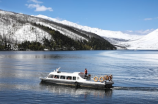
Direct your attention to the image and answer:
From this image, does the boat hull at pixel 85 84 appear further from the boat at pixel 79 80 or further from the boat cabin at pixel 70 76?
the boat cabin at pixel 70 76

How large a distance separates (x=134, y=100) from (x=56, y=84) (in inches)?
885

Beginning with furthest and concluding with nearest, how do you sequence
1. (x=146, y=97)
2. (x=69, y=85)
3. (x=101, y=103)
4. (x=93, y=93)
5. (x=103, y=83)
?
(x=69, y=85) → (x=103, y=83) → (x=93, y=93) → (x=146, y=97) → (x=101, y=103)

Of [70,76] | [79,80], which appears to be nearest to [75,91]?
[79,80]

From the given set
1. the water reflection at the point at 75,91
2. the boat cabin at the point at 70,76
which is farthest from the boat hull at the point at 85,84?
the water reflection at the point at 75,91

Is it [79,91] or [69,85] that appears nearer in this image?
[79,91]

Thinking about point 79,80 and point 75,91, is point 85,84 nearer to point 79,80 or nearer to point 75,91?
point 79,80

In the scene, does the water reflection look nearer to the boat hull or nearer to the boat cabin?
the boat hull

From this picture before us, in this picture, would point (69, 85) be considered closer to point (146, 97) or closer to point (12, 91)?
point (12, 91)

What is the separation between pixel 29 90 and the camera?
169 feet

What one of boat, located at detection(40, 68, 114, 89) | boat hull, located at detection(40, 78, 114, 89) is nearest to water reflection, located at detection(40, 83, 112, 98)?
boat hull, located at detection(40, 78, 114, 89)

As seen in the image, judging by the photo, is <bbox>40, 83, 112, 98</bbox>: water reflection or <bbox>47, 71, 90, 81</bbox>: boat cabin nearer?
<bbox>40, 83, 112, 98</bbox>: water reflection

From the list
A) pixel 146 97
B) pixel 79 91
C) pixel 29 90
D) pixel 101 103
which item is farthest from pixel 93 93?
pixel 29 90

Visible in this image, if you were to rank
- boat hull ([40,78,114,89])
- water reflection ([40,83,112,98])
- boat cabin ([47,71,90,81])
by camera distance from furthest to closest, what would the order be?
1. boat cabin ([47,71,90,81])
2. boat hull ([40,78,114,89])
3. water reflection ([40,83,112,98])

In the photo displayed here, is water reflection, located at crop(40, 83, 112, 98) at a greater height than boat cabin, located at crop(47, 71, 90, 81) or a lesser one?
lesser
